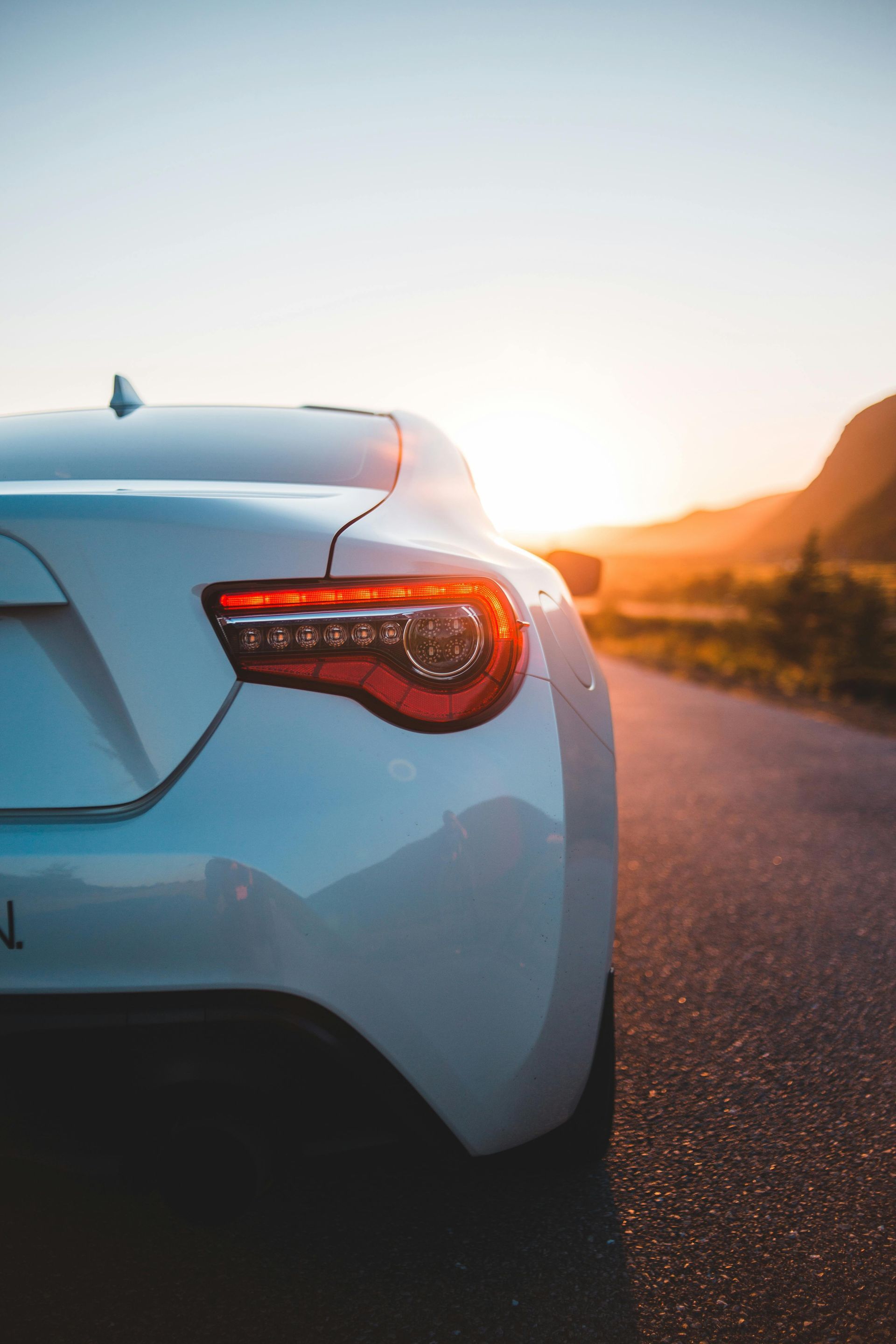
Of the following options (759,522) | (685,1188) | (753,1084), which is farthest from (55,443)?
(759,522)

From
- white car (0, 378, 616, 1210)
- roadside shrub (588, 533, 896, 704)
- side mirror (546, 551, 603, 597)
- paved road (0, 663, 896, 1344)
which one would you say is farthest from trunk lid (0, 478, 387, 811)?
roadside shrub (588, 533, 896, 704)

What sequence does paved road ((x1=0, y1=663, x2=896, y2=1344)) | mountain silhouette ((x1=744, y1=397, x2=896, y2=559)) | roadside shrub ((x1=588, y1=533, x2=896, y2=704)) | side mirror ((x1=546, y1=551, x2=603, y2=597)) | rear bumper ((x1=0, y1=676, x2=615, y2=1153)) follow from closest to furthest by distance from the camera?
rear bumper ((x1=0, y1=676, x2=615, y2=1153)) < paved road ((x1=0, y1=663, x2=896, y2=1344)) < side mirror ((x1=546, y1=551, x2=603, y2=597)) < mountain silhouette ((x1=744, y1=397, x2=896, y2=559)) < roadside shrub ((x1=588, y1=533, x2=896, y2=704))

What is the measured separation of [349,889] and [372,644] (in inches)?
13.7

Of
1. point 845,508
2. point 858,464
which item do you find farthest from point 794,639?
point 858,464

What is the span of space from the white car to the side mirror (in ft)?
5.13

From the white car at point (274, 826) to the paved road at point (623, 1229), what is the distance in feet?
0.85

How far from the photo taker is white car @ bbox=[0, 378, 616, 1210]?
1103 mm

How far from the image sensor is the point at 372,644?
3.87 ft

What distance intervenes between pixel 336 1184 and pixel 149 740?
3.71 feet

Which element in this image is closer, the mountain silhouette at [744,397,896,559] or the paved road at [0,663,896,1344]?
the paved road at [0,663,896,1344]

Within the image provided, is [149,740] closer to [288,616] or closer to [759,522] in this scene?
[288,616]

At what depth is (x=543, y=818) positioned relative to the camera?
48.1 inches

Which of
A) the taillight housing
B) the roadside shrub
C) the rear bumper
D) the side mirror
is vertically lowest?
the roadside shrub

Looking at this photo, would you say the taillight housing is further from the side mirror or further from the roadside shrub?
the roadside shrub
